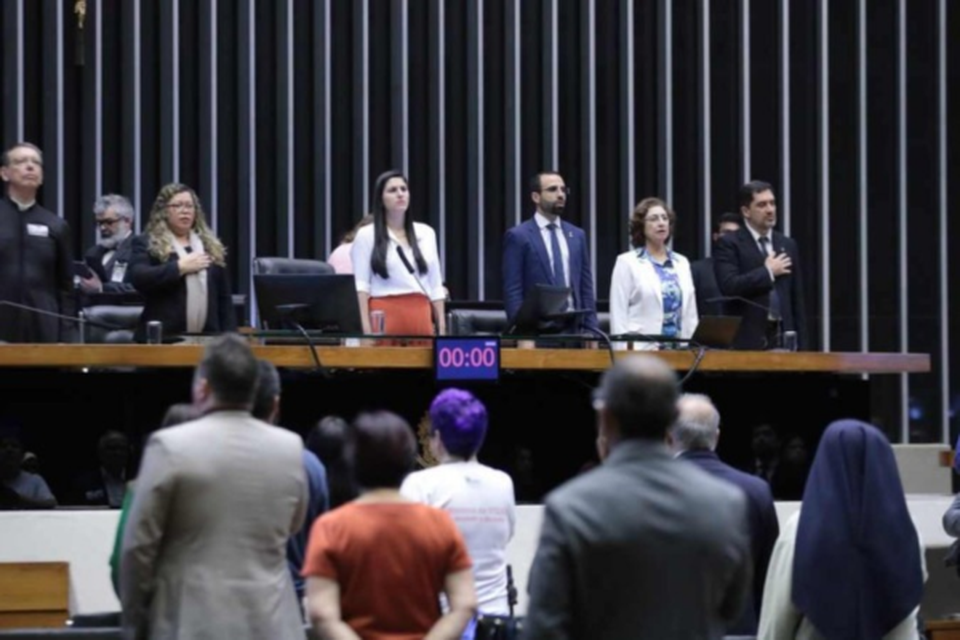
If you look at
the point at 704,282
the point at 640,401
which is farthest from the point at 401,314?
the point at 640,401

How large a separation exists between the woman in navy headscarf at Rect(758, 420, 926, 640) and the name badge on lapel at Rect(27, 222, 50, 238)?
430cm

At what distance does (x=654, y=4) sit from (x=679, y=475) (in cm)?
889

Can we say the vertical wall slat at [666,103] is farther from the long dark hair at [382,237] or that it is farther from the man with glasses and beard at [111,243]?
the long dark hair at [382,237]

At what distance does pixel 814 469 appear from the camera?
509 cm

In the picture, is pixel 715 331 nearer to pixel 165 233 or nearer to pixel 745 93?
pixel 165 233

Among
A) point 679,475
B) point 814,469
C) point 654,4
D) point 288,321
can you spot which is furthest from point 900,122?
point 679,475

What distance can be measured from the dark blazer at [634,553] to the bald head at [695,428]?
6.08ft

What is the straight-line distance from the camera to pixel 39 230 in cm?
851

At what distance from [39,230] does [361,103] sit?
3.67m

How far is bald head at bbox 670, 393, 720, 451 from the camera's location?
5.55m

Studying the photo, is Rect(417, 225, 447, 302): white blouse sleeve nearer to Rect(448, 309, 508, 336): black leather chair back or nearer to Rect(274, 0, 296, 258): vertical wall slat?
Rect(448, 309, 508, 336): black leather chair back

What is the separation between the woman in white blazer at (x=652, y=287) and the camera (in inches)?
358

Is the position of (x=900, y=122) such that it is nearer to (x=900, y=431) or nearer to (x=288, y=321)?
(x=900, y=431)

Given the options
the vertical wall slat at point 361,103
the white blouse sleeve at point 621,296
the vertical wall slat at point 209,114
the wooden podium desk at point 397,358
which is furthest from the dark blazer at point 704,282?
the vertical wall slat at point 209,114
